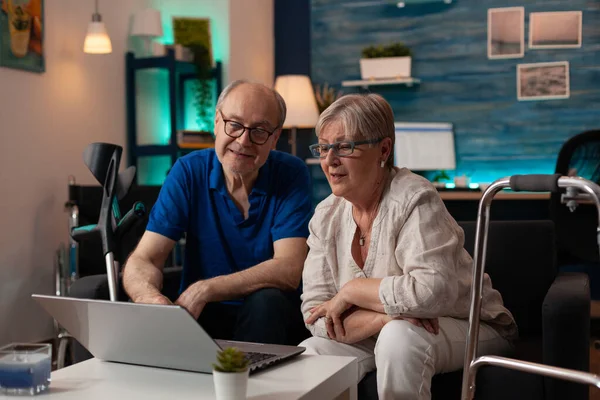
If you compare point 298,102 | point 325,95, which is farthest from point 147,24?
point 325,95

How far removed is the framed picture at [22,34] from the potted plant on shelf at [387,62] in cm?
235

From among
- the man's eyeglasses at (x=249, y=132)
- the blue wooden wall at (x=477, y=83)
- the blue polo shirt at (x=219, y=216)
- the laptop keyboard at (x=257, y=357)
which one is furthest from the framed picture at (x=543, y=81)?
the laptop keyboard at (x=257, y=357)

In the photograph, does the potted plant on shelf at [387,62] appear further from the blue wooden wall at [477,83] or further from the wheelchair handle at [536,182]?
the wheelchair handle at [536,182]

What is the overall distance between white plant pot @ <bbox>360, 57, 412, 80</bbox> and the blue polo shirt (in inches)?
130

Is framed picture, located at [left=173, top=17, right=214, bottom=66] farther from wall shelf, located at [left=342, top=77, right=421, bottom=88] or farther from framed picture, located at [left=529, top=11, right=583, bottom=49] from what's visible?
framed picture, located at [left=529, top=11, right=583, bottom=49]

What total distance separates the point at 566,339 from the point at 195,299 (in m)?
0.98

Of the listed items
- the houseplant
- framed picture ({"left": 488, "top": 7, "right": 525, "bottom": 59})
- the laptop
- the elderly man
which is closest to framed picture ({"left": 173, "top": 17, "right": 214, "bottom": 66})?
the houseplant

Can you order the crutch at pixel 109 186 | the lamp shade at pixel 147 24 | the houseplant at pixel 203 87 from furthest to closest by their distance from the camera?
1. the houseplant at pixel 203 87
2. the lamp shade at pixel 147 24
3. the crutch at pixel 109 186

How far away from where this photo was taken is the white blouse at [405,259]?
1.90 m

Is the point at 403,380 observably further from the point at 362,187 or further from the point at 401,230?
the point at 362,187

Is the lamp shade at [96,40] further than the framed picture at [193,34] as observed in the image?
No

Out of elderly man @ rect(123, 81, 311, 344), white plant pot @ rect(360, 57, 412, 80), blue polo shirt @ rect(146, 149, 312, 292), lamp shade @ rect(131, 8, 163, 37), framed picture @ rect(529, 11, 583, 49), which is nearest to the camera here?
elderly man @ rect(123, 81, 311, 344)

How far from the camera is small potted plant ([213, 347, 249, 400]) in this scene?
1368 mm

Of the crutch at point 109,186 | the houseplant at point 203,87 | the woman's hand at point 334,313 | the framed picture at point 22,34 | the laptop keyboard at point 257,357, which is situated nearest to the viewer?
the laptop keyboard at point 257,357
